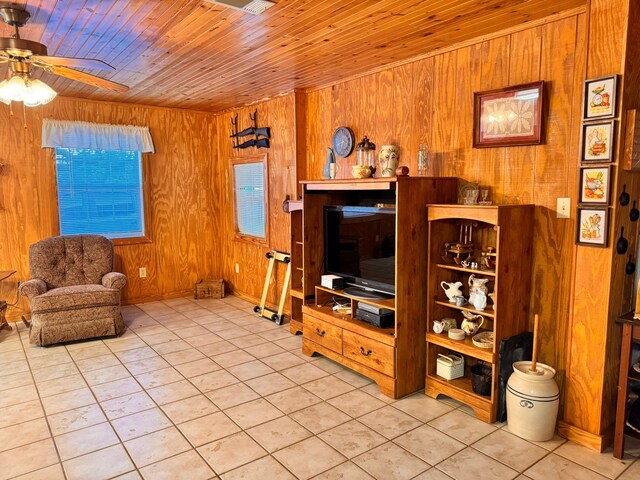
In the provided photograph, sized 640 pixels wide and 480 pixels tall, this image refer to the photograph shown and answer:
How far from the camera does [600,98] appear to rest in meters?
2.28

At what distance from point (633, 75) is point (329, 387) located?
8.49 ft

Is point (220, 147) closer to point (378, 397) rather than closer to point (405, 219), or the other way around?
point (405, 219)

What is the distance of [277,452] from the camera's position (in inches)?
94.8

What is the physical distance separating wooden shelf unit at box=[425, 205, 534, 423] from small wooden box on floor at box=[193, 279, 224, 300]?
3371 mm

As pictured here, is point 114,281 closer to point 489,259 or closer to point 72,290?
point 72,290

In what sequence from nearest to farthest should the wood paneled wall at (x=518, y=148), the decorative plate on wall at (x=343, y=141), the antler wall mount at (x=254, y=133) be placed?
the wood paneled wall at (x=518, y=148) < the decorative plate on wall at (x=343, y=141) < the antler wall mount at (x=254, y=133)

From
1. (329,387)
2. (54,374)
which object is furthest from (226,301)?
(329,387)

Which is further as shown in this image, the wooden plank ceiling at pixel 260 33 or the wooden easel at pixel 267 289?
the wooden easel at pixel 267 289

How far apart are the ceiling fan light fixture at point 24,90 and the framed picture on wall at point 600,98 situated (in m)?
3.08

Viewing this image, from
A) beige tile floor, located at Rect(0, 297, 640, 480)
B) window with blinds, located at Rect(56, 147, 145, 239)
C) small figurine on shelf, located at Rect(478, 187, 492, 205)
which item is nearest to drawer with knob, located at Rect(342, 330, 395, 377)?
beige tile floor, located at Rect(0, 297, 640, 480)

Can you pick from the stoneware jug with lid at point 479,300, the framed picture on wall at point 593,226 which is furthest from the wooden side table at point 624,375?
the stoneware jug with lid at point 479,300

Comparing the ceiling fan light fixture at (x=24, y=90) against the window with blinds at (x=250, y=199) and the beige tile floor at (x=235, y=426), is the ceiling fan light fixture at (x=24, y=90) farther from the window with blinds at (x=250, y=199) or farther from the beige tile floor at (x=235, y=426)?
the window with blinds at (x=250, y=199)

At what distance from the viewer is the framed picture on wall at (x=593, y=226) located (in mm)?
2311

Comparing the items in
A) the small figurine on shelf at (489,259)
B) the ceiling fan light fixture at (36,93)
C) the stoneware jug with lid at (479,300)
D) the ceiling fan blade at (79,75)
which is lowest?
the stoneware jug with lid at (479,300)
